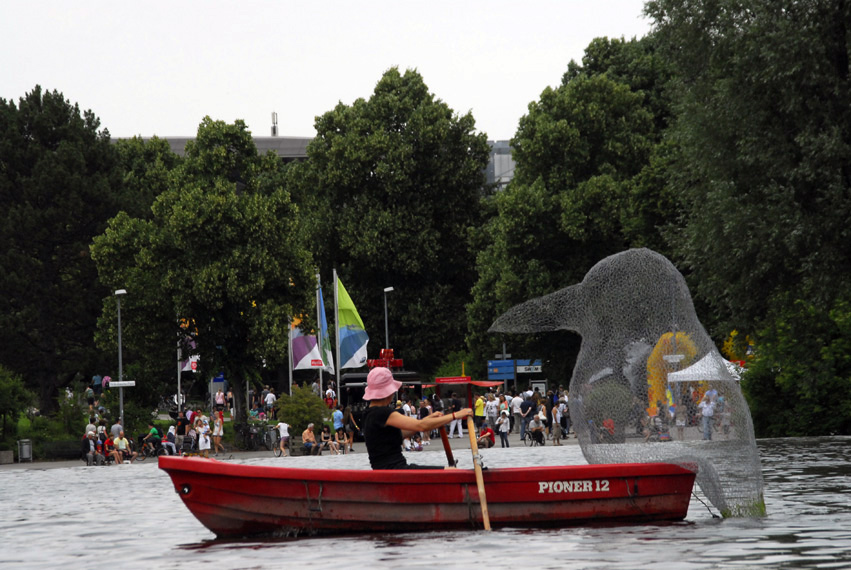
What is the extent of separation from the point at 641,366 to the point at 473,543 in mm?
4484

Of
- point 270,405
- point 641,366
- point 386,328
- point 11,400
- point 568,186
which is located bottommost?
point 270,405

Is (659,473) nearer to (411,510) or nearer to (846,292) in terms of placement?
(411,510)

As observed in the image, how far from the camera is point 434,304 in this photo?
70.7 meters

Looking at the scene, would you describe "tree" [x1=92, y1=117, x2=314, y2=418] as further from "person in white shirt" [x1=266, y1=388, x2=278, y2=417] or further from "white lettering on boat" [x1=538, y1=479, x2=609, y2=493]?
"white lettering on boat" [x1=538, y1=479, x2=609, y2=493]

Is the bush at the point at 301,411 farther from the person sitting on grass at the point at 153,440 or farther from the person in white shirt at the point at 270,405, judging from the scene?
the person in white shirt at the point at 270,405

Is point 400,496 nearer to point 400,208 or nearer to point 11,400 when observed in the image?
point 11,400

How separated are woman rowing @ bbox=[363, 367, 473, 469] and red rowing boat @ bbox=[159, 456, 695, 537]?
45 cm

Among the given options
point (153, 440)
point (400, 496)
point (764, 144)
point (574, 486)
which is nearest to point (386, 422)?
point (400, 496)

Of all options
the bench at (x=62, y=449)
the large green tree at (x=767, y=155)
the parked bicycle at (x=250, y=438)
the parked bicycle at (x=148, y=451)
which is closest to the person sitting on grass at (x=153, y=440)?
the parked bicycle at (x=148, y=451)

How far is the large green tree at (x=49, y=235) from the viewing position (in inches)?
2389

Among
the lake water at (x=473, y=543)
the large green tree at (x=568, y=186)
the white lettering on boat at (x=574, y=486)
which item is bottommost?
the lake water at (x=473, y=543)

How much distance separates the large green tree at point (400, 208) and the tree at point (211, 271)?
12217 millimetres

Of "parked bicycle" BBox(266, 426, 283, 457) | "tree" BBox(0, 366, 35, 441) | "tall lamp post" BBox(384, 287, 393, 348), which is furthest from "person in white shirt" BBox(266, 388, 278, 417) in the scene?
"tree" BBox(0, 366, 35, 441)

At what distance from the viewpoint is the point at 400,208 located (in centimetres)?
7025
